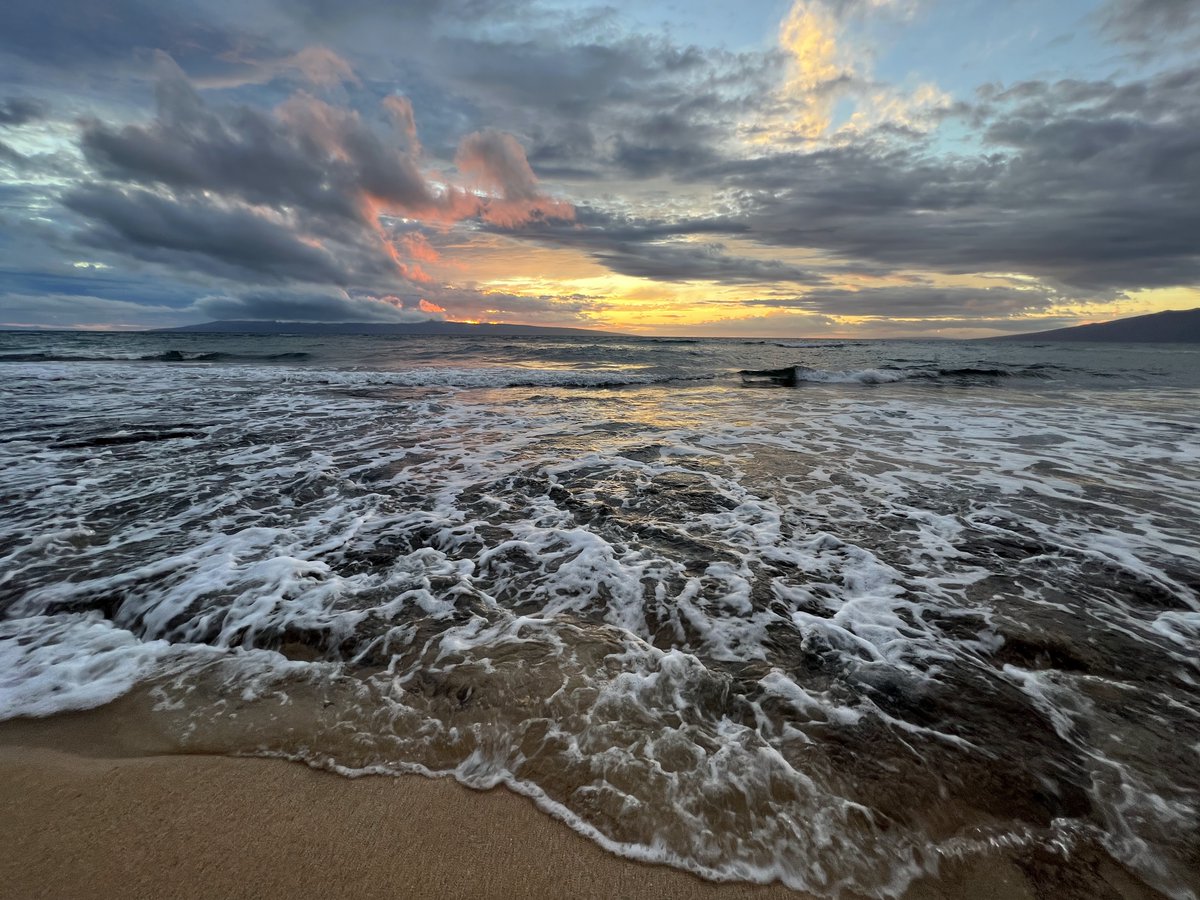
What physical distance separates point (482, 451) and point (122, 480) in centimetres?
468

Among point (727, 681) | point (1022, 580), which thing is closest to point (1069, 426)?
point (1022, 580)

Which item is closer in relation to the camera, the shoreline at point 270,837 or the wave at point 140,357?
the shoreline at point 270,837

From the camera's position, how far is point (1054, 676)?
3051 millimetres

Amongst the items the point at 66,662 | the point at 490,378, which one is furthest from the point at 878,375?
the point at 66,662

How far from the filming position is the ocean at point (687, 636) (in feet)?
7.32

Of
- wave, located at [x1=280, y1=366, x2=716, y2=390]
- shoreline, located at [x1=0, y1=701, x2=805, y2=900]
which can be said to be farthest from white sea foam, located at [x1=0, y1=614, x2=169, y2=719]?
wave, located at [x1=280, y1=366, x2=716, y2=390]

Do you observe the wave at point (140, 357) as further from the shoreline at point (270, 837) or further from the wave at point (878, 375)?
the shoreline at point (270, 837)

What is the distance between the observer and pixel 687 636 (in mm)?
3463

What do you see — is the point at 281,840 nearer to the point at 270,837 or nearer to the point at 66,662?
the point at 270,837

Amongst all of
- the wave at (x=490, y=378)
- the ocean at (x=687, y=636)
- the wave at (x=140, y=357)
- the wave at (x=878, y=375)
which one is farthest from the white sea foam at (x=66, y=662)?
the wave at (x=140, y=357)

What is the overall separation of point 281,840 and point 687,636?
92.7 inches

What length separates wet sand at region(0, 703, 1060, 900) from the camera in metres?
1.93

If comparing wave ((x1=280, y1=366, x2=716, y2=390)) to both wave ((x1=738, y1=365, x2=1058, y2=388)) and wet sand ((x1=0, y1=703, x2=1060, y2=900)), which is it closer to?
wave ((x1=738, y1=365, x2=1058, y2=388))

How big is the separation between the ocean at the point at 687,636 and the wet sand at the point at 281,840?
0.10 metres
